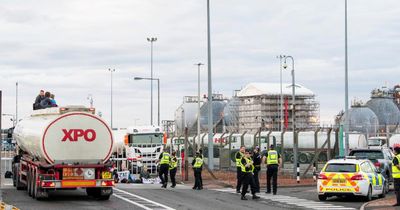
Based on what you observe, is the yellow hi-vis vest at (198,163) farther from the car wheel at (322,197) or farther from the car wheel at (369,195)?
the car wheel at (369,195)

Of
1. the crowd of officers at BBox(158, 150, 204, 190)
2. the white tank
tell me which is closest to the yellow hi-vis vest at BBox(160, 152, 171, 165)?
the crowd of officers at BBox(158, 150, 204, 190)

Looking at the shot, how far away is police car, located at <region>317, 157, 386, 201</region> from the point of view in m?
24.6

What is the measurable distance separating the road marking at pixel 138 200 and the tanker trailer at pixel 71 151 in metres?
0.97

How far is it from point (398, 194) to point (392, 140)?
1762 inches

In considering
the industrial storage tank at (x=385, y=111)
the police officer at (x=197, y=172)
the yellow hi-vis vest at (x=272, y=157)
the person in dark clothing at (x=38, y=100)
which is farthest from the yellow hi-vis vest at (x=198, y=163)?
the industrial storage tank at (x=385, y=111)

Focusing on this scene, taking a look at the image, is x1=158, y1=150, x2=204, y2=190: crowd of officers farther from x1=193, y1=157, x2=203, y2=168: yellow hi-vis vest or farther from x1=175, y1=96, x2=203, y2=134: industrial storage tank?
x1=175, y1=96, x2=203, y2=134: industrial storage tank

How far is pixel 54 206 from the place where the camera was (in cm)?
2131

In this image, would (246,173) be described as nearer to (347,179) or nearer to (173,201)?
(173,201)

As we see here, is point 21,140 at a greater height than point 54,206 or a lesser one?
greater

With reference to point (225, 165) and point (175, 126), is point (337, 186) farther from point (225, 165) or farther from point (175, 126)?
point (175, 126)

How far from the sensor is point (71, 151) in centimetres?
2269

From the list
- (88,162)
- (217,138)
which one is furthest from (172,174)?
(217,138)

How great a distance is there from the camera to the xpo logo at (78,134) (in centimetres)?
2261

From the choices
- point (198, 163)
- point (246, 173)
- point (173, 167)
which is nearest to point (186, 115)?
point (173, 167)
